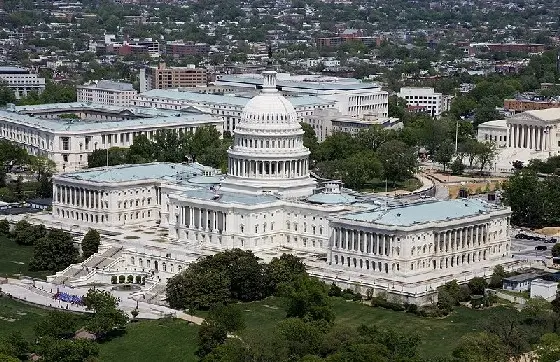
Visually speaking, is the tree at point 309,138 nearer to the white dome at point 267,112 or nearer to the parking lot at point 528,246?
the white dome at point 267,112

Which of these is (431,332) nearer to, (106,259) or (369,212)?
(369,212)

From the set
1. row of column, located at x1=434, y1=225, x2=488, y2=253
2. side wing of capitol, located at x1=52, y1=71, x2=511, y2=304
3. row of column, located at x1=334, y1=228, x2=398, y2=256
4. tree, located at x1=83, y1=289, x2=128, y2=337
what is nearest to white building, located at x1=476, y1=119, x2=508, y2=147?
side wing of capitol, located at x1=52, y1=71, x2=511, y2=304

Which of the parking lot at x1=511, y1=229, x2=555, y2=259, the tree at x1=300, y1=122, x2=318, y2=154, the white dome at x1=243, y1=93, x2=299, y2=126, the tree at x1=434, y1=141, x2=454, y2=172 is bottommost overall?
the parking lot at x1=511, y1=229, x2=555, y2=259

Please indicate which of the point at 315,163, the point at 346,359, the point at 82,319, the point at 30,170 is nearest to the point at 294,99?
the point at 315,163

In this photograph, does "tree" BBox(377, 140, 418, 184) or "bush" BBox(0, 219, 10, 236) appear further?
"tree" BBox(377, 140, 418, 184)

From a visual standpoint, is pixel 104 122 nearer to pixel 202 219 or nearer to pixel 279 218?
pixel 202 219

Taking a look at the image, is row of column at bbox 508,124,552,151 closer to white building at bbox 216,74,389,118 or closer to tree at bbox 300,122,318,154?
tree at bbox 300,122,318,154

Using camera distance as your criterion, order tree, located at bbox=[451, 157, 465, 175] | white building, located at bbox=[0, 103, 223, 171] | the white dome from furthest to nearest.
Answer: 1. white building, located at bbox=[0, 103, 223, 171]
2. tree, located at bbox=[451, 157, 465, 175]
3. the white dome
